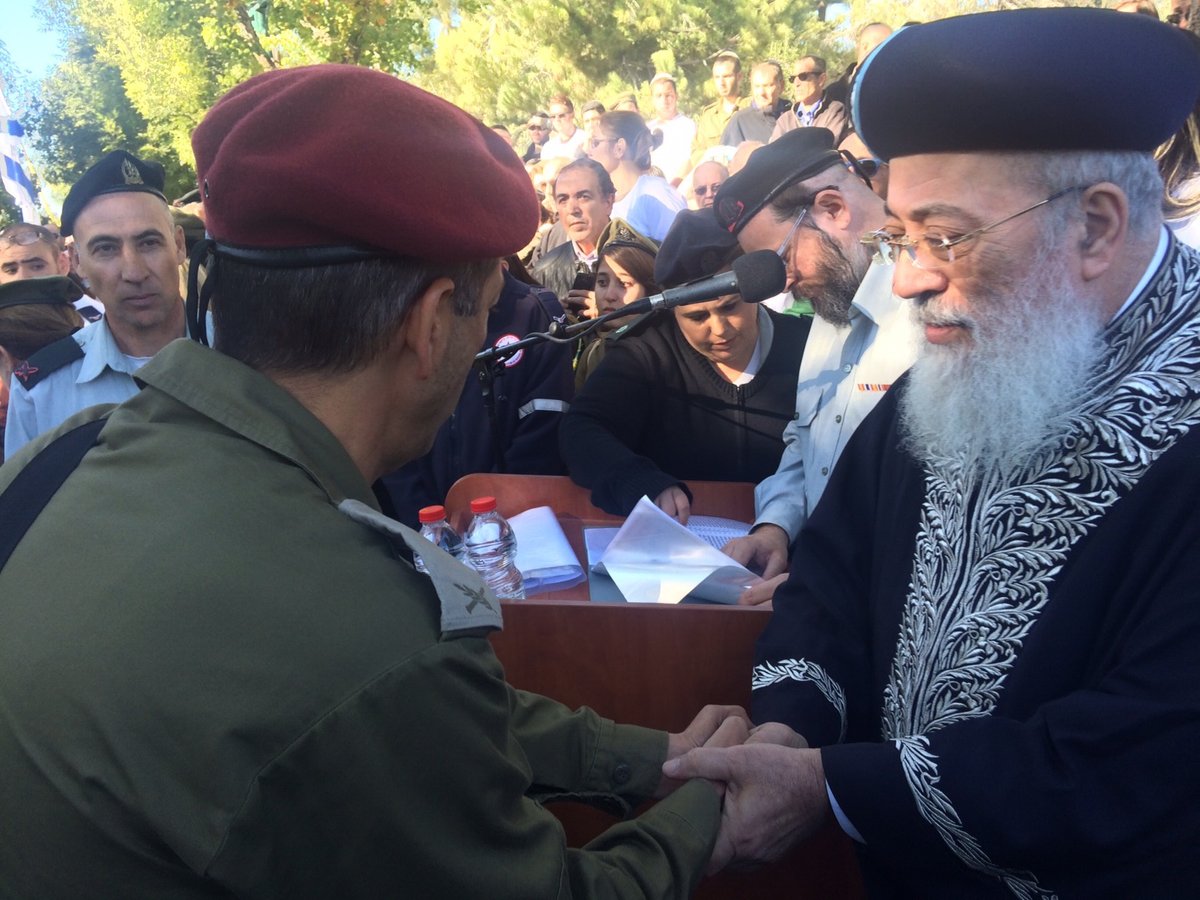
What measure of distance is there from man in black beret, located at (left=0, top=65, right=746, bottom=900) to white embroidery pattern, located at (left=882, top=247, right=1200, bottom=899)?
21.7 inches

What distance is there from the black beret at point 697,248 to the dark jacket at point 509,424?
594 mm

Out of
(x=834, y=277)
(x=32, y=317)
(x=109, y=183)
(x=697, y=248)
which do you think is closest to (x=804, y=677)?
(x=834, y=277)

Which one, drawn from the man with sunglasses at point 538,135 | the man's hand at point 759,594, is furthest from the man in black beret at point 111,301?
the man with sunglasses at point 538,135

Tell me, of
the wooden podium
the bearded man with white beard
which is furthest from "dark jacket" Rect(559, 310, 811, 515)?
the bearded man with white beard

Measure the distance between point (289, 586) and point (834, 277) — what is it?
2561 mm

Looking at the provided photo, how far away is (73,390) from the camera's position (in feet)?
11.3

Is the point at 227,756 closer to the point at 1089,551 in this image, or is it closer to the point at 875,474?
the point at 1089,551

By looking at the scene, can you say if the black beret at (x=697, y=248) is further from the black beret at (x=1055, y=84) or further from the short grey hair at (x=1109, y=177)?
the short grey hair at (x=1109, y=177)

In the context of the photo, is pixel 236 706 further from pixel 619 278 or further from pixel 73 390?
pixel 619 278

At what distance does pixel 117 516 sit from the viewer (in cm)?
118

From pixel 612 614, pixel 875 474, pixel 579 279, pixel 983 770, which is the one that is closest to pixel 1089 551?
pixel 983 770

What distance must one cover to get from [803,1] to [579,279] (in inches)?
862

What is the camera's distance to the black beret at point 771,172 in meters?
3.38

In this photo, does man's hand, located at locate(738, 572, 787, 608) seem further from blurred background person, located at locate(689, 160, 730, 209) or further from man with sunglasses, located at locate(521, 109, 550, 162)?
man with sunglasses, located at locate(521, 109, 550, 162)
